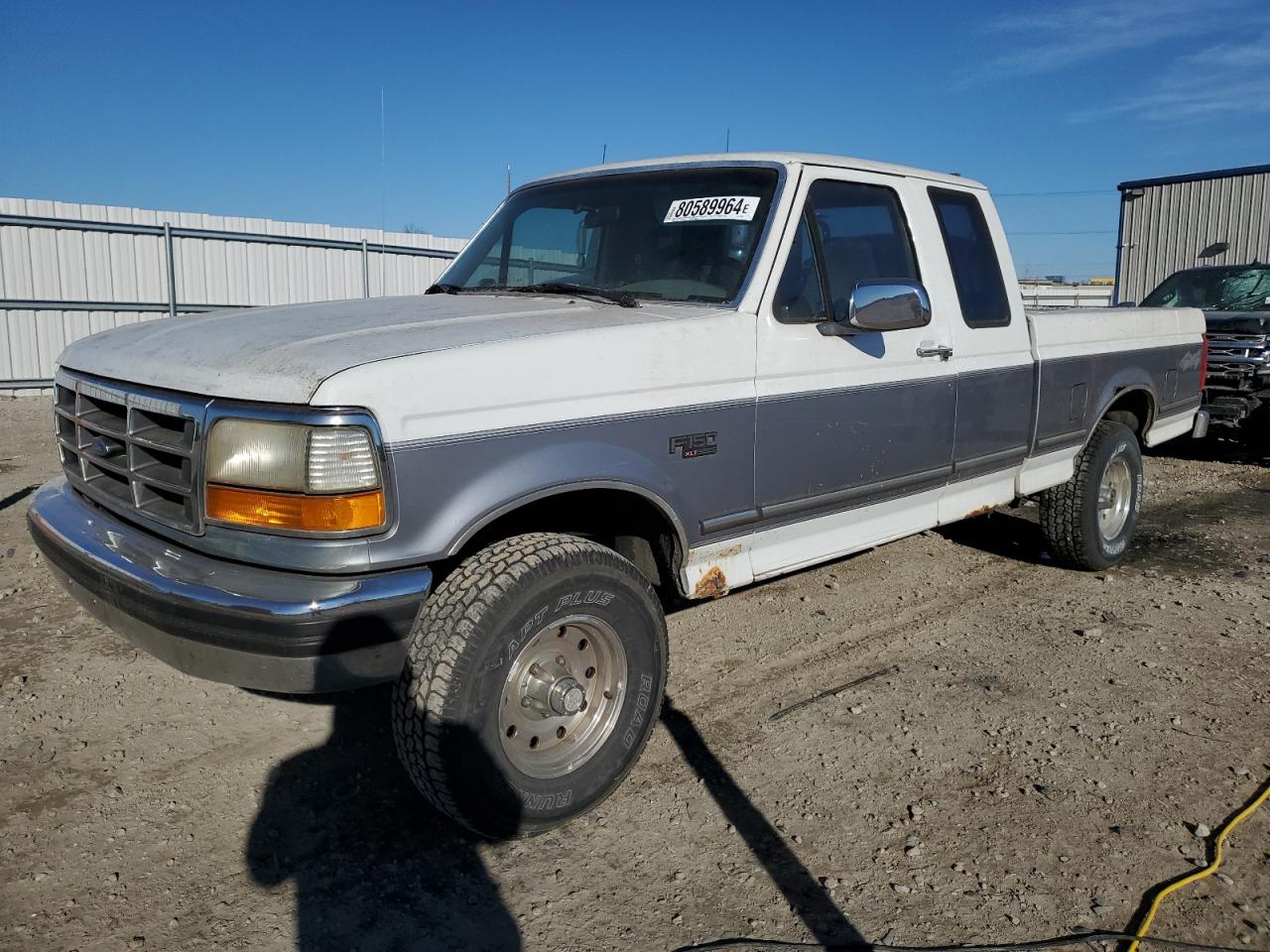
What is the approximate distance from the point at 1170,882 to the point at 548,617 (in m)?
1.86

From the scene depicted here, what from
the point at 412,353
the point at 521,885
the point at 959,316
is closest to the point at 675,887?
the point at 521,885

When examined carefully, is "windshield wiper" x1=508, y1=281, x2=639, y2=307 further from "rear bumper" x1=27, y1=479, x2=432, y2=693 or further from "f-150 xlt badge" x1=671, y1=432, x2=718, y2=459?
"rear bumper" x1=27, y1=479, x2=432, y2=693

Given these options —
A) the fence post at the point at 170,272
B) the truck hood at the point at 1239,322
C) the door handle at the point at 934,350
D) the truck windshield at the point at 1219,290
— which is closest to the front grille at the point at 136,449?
the door handle at the point at 934,350

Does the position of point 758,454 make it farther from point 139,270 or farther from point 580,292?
point 139,270

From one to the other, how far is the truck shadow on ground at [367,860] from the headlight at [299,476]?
0.99 metres

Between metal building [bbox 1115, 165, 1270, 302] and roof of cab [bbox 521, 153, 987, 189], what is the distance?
13.8 metres

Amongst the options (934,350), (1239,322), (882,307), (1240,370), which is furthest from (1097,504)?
(1239,322)

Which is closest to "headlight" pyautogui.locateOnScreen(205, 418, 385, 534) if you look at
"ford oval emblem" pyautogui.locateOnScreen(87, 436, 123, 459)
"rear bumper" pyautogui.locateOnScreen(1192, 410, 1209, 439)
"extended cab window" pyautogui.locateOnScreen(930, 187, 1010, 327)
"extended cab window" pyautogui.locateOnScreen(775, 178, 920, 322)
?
"ford oval emblem" pyautogui.locateOnScreen(87, 436, 123, 459)

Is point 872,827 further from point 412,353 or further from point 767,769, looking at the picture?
point 412,353

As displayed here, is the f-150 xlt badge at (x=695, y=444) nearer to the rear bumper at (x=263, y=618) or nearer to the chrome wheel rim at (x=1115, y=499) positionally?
the rear bumper at (x=263, y=618)

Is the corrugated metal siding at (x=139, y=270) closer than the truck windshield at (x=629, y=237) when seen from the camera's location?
No

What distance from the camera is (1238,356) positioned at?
9.47 metres

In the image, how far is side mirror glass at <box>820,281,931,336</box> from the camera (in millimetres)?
3475

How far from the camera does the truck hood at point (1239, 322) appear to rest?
9.50 meters
